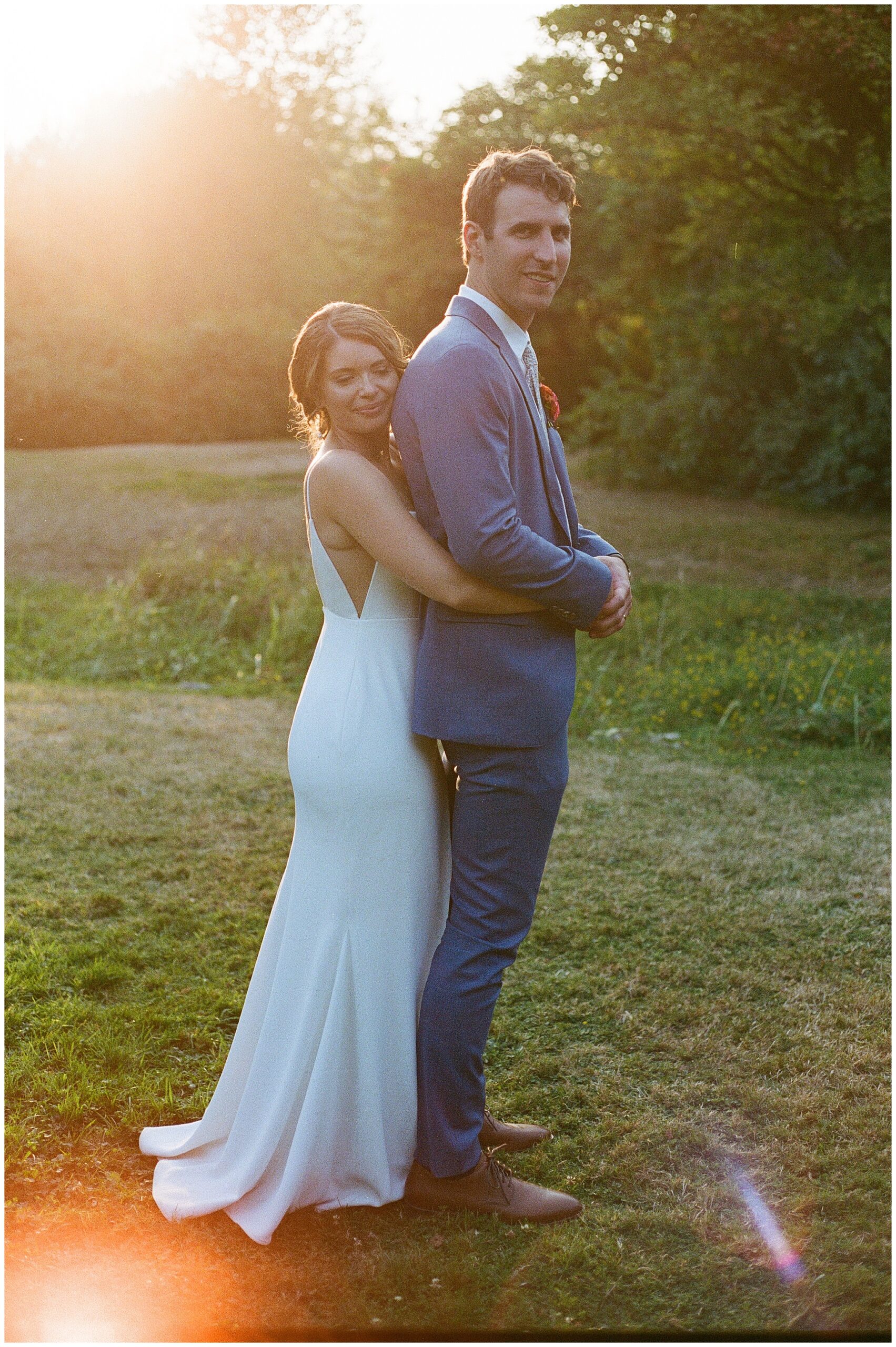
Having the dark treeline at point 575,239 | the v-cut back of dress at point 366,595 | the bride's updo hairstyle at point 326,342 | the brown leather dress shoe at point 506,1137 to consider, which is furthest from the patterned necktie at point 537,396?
the dark treeline at point 575,239

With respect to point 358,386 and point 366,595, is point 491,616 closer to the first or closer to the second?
point 366,595

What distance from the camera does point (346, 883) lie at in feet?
8.10

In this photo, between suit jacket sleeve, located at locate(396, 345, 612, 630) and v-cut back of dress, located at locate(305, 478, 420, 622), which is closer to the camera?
suit jacket sleeve, located at locate(396, 345, 612, 630)

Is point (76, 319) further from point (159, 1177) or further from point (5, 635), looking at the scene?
point (159, 1177)

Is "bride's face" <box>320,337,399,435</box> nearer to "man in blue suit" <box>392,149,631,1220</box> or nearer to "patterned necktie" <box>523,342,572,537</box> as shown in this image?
"man in blue suit" <box>392,149,631,1220</box>

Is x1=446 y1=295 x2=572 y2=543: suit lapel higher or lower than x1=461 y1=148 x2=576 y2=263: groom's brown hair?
lower

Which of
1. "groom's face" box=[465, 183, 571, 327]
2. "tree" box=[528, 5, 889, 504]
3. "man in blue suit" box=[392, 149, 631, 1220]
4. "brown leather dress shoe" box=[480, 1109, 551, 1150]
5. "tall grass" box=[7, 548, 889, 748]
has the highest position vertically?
"tree" box=[528, 5, 889, 504]

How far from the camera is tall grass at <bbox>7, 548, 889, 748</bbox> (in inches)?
282

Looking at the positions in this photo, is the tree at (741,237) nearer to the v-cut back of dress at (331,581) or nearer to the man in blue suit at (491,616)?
the man in blue suit at (491,616)

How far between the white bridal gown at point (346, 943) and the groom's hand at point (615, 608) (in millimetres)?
404

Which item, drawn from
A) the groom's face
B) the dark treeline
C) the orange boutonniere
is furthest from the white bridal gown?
the dark treeline

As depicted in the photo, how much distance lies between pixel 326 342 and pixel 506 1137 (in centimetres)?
193

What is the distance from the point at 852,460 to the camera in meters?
13.3

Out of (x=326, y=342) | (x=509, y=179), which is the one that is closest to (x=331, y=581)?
(x=326, y=342)
